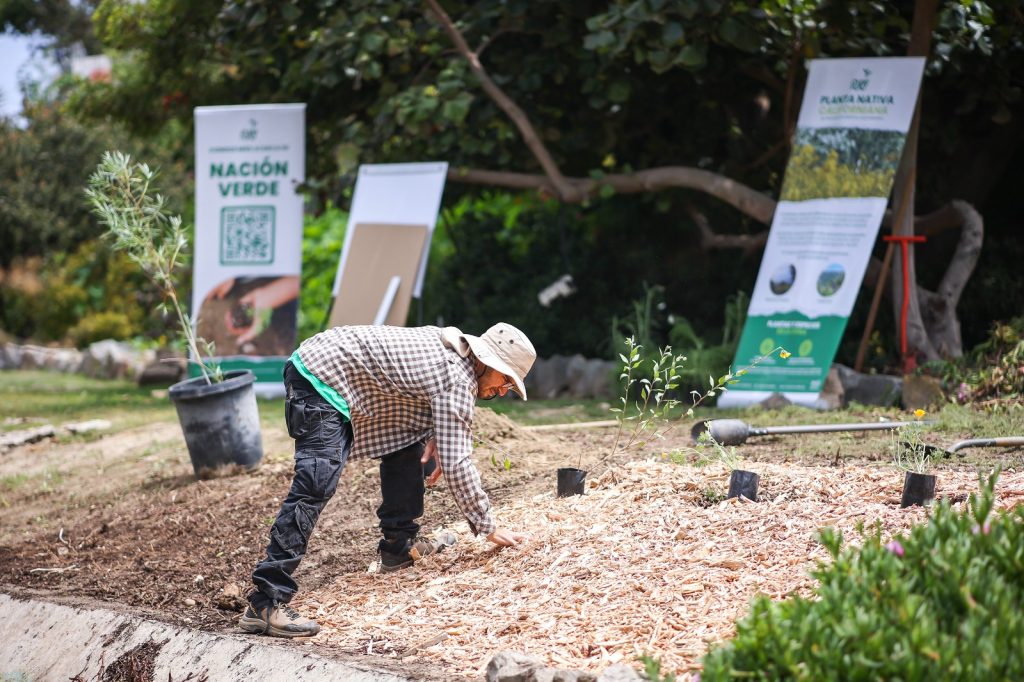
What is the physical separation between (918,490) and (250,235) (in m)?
7.62

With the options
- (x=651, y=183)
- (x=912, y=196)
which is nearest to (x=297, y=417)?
(x=912, y=196)

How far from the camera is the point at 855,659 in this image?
7.88ft

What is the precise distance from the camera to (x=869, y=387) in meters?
8.12

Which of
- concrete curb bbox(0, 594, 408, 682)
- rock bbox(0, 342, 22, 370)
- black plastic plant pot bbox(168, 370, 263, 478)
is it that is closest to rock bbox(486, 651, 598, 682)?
concrete curb bbox(0, 594, 408, 682)

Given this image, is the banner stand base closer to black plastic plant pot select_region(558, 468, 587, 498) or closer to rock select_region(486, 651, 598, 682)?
black plastic plant pot select_region(558, 468, 587, 498)

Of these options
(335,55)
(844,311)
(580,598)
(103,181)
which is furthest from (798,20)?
(580,598)

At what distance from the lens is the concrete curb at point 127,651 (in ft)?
12.3

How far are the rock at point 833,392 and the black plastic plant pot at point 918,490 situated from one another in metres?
3.66

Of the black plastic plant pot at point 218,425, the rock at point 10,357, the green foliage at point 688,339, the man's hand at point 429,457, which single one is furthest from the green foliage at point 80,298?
the man's hand at point 429,457

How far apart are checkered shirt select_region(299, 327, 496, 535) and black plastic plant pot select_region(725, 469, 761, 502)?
0.99 metres

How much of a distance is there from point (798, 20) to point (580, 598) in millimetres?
6362

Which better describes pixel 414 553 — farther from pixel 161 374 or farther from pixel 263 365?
pixel 161 374

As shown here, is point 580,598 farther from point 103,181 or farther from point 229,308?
point 229,308

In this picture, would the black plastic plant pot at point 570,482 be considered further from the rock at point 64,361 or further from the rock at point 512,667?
the rock at point 64,361
